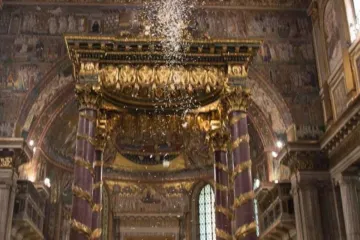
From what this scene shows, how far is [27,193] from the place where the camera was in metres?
14.7

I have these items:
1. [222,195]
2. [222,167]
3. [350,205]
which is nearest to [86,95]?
[222,167]

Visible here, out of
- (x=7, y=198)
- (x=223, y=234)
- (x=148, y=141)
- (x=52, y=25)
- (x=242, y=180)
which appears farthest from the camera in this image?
(x=148, y=141)

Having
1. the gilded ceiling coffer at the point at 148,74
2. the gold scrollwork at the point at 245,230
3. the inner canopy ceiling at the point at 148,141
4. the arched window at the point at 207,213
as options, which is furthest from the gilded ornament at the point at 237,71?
the arched window at the point at 207,213

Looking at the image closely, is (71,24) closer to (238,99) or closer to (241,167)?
(238,99)

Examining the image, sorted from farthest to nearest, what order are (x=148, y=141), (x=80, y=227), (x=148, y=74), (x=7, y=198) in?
(x=148, y=141)
(x=7, y=198)
(x=148, y=74)
(x=80, y=227)

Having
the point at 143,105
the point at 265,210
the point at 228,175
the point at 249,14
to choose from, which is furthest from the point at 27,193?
the point at 249,14

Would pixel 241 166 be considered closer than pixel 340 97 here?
Yes

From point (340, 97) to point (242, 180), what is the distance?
4951 mm

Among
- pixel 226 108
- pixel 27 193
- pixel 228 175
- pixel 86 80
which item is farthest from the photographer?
pixel 27 193

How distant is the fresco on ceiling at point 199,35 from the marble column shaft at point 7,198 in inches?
67.0

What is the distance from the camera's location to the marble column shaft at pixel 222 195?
12.9m

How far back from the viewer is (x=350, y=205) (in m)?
12.9

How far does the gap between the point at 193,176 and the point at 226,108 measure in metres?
9.93

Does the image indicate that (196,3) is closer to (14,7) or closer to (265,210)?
(14,7)
